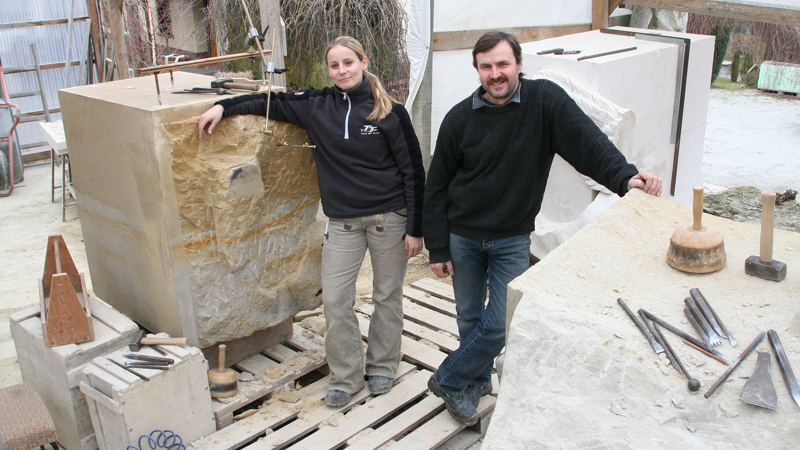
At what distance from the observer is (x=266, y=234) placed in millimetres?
3162

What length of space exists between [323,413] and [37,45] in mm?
6816

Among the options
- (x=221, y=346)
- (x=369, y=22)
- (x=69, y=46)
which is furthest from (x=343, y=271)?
(x=69, y=46)

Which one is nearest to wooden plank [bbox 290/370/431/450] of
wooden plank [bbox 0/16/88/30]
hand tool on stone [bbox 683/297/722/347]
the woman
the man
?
the woman

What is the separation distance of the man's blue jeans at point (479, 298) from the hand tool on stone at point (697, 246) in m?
0.67

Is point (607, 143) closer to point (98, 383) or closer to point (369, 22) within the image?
point (98, 383)

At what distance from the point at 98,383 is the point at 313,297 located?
116 centimetres

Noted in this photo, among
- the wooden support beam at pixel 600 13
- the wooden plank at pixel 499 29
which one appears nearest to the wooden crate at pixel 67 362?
the wooden plank at pixel 499 29

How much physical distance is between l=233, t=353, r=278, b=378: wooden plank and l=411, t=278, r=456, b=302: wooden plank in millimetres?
1315

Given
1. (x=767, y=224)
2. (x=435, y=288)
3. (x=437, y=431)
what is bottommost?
(x=437, y=431)

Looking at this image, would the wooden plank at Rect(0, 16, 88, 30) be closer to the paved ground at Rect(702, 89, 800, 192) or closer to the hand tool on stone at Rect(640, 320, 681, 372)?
the paved ground at Rect(702, 89, 800, 192)

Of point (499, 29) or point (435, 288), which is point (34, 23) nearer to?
point (499, 29)

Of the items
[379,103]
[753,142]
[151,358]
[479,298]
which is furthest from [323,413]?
[753,142]

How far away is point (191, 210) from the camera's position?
2.90 meters

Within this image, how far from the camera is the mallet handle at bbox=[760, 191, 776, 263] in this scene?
2006 mm
